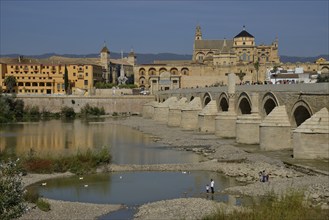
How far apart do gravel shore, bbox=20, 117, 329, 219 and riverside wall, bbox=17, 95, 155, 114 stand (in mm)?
45233

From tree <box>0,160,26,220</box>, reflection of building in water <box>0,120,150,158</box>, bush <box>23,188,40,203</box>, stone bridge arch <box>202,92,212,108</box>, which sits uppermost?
stone bridge arch <box>202,92,212,108</box>

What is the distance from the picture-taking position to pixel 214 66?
4053 inches

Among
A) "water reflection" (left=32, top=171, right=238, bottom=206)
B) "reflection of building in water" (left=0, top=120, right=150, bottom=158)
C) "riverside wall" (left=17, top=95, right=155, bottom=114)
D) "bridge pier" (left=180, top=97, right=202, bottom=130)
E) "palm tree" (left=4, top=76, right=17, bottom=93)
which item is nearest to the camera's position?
"water reflection" (left=32, top=171, right=238, bottom=206)

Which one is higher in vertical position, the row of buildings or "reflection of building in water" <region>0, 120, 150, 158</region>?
the row of buildings

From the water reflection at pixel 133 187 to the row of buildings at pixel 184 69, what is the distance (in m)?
50.5

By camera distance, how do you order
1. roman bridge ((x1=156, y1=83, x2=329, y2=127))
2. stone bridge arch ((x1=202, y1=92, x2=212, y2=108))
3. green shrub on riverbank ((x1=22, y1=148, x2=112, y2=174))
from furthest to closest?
stone bridge arch ((x1=202, y1=92, x2=212, y2=108)), roman bridge ((x1=156, y1=83, x2=329, y2=127)), green shrub on riverbank ((x1=22, y1=148, x2=112, y2=174))

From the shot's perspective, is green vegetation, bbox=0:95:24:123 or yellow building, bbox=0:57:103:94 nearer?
green vegetation, bbox=0:95:24:123

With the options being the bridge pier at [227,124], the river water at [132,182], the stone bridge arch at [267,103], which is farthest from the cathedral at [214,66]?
the river water at [132,182]

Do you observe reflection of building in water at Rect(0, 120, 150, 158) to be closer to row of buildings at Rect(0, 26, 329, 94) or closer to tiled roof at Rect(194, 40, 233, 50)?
row of buildings at Rect(0, 26, 329, 94)

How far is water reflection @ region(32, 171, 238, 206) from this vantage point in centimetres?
2284

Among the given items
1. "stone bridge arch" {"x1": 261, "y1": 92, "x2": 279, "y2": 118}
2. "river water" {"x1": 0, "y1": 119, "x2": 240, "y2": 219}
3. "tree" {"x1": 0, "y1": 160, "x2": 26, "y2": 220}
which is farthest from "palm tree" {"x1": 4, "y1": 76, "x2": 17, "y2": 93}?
"tree" {"x1": 0, "y1": 160, "x2": 26, "y2": 220}

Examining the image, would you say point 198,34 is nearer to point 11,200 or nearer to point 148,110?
point 148,110

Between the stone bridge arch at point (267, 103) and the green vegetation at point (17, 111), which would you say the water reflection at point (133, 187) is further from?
the green vegetation at point (17, 111)

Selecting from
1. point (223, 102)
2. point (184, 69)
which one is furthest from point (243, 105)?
point (184, 69)
